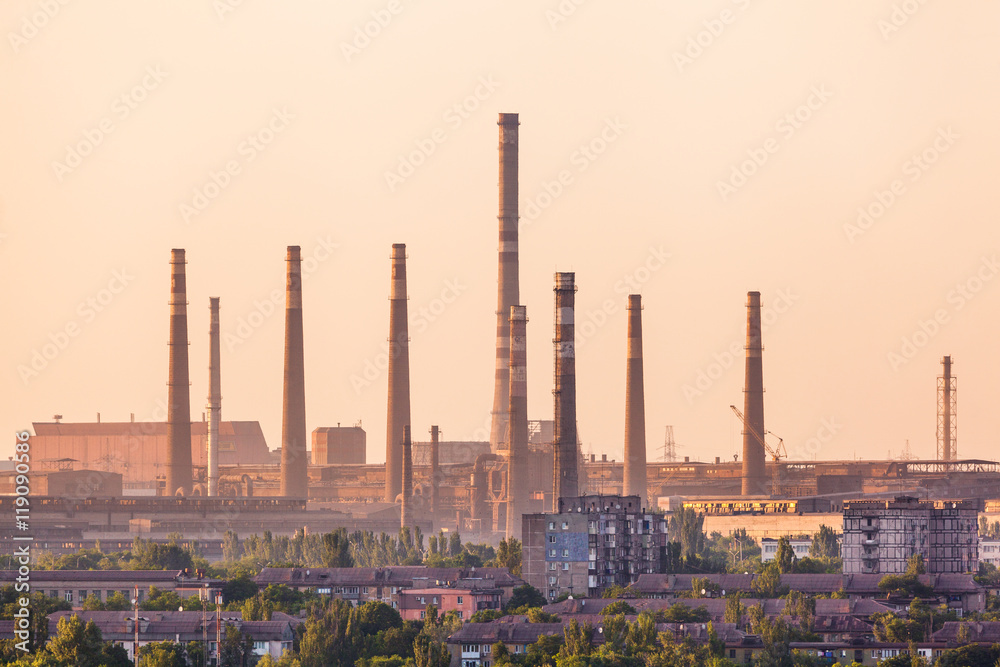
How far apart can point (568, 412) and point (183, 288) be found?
125 ft

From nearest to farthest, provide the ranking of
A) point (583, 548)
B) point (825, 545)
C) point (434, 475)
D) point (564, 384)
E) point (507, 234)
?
point (583, 548), point (564, 384), point (825, 545), point (507, 234), point (434, 475)

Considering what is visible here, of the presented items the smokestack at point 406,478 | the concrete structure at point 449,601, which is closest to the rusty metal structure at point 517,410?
the smokestack at point 406,478

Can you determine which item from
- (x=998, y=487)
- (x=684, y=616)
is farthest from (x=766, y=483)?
(x=684, y=616)

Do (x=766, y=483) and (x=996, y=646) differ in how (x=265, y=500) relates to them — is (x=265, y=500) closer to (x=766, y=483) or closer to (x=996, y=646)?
(x=766, y=483)

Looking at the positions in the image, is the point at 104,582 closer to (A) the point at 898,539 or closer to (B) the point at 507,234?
(A) the point at 898,539

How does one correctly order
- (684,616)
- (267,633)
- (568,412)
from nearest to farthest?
(267,633), (684,616), (568,412)

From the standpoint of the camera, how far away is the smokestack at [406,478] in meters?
155

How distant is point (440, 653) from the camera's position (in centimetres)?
7588

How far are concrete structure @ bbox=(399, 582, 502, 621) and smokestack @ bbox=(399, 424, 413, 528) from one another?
190ft

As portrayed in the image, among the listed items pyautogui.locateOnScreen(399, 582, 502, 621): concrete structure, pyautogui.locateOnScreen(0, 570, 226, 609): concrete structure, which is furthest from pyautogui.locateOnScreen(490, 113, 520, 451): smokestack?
pyautogui.locateOnScreen(399, 582, 502, 621): concrete structure

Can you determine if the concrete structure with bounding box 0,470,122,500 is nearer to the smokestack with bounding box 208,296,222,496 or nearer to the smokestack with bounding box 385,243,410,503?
the smokestack with bounding box 208,296,222,496

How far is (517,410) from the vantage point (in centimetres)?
14562

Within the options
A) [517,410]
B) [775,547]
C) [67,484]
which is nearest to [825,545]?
[775,547]

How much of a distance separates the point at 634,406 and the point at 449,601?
215ft
